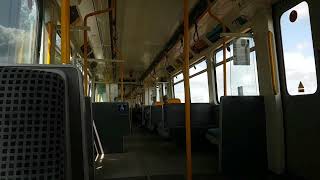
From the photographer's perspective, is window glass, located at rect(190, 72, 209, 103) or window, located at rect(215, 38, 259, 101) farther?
window glass, located at rect(190, 72, 209, 103)

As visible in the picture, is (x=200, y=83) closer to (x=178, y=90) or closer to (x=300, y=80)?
(x=178, y=90)

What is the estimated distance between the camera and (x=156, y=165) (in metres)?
3.82

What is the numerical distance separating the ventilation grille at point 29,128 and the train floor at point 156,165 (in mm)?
2649

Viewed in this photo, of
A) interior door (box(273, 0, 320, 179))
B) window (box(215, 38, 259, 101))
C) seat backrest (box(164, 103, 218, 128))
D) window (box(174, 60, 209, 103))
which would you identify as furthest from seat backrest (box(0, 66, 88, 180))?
window (box(174, 60, 209, 103))

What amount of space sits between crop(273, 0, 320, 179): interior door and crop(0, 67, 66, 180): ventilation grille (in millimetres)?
2854

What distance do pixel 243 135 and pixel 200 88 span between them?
9.92ft

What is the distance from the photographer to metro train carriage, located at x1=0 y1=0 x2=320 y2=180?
625 millimetres

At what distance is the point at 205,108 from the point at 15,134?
187 inches

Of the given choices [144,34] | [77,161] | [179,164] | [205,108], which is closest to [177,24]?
[144,34]

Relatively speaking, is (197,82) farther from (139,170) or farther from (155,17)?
(139,170)

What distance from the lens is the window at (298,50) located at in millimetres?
2910

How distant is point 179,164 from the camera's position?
390 centimetres

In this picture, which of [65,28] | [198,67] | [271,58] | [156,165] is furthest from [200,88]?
[65,28]

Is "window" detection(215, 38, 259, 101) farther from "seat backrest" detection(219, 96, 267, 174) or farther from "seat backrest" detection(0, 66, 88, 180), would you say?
"seat backrest" detection(0, 66, 88, 180)
